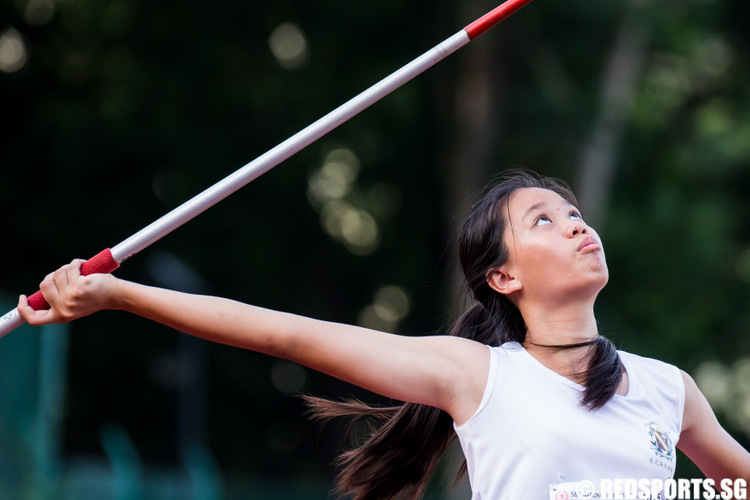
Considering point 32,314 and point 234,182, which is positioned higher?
point 234,182

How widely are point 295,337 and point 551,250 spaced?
0.94 meters

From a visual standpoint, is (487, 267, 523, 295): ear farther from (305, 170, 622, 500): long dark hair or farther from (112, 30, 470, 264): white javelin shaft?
(112, 30, 470, 264): white javelin shaft

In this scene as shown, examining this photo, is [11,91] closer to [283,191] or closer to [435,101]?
[283,191]

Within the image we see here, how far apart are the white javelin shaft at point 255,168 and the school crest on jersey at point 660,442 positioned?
1.33m

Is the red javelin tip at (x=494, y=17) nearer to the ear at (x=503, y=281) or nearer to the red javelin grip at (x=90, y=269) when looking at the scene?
the ear at (x=503, y=281)

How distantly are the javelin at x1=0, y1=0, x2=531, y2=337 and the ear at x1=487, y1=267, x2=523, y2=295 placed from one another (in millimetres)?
734

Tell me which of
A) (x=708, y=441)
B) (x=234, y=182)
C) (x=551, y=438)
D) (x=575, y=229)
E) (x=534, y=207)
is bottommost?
(x=708, y=441)

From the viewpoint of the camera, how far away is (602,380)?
10.0 ft

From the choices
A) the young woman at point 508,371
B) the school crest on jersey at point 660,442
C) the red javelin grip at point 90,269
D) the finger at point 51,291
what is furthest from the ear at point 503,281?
A: the finger at point 51,291

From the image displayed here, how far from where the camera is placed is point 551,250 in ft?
10.6

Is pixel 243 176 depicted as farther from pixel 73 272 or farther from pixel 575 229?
pixel 575 229

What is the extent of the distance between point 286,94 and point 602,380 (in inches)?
523

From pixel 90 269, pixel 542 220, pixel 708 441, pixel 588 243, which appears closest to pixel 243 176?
pixel 90 269

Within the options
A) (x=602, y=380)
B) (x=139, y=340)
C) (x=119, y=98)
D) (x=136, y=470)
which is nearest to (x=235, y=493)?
(x=136, y=470)
